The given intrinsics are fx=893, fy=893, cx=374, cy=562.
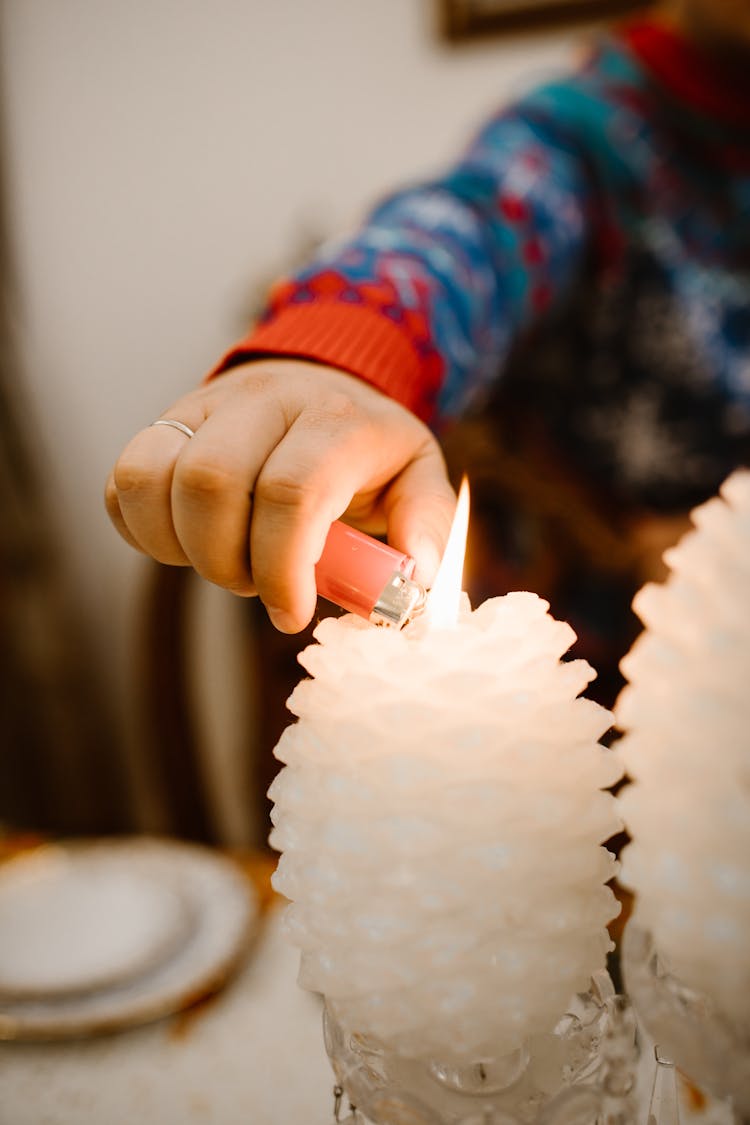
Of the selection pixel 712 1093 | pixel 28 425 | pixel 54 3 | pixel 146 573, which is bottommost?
pixel 146 573

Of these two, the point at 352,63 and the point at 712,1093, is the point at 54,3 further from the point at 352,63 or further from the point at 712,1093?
the point at 712,1093

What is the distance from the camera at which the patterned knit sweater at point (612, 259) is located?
2.15 feet

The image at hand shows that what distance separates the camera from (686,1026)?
0.21 meters

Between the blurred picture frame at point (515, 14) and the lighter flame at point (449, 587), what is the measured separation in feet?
3.61

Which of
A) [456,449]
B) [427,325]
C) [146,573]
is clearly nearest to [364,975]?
[427,325]

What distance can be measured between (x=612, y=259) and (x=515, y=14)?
432 millimetres

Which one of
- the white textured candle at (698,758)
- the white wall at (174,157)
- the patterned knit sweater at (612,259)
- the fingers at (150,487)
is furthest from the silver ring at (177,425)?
the white wall at (174,157)

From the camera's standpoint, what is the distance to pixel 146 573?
4.60 ft

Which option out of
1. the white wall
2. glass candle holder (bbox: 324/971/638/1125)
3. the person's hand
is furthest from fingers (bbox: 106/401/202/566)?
the white wall

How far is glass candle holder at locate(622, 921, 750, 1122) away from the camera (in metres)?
0.20

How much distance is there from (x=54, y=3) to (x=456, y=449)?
0.96 meters

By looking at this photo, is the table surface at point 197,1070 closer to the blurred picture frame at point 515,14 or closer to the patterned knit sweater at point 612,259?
the patterned knit sweater at point 612,259

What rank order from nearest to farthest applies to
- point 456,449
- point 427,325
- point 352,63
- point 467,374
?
1. point 427,325
2. point 467,374
3. point 456,449
4. point 352,63

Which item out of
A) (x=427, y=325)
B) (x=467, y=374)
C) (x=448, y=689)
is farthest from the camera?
(x=467, y=374)
